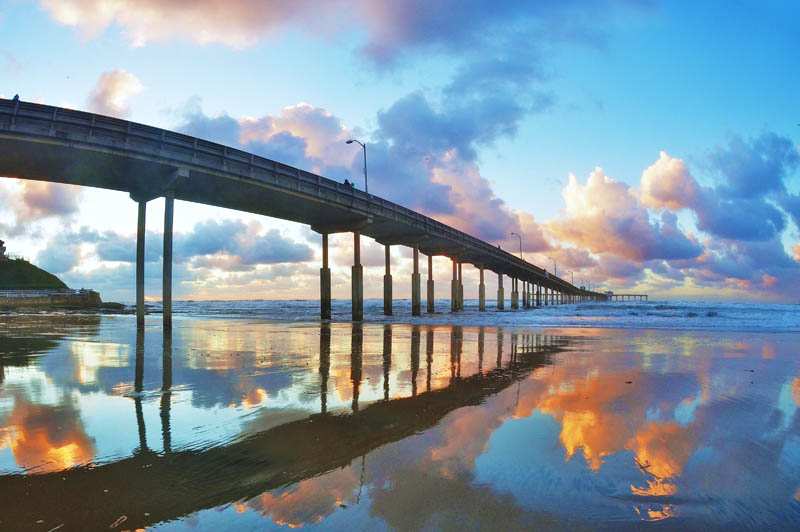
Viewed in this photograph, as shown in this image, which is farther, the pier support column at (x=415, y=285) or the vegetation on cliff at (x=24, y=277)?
the vegetation on cliff at (x=24, y=277)

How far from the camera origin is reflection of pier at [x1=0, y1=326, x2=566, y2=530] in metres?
3.39

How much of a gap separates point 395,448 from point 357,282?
131 feet

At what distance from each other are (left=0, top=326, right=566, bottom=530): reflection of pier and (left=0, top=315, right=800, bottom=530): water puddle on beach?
0.02 m

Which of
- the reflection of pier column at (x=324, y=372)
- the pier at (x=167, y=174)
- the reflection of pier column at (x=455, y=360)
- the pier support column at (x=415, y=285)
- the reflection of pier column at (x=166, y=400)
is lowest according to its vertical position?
the reflection of pier column at (x=455, y=360)

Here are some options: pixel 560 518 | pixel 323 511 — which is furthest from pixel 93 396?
pixel 560 518

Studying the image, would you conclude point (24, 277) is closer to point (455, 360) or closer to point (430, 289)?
point (430, 289)

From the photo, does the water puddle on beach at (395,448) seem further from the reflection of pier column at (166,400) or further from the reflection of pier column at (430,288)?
the reflection of pier column at (430,288)

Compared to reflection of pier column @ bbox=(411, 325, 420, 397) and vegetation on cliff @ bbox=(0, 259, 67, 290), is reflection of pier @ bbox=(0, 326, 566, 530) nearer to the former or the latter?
reflection of pier column @ bbox=(411, 325, 420, 397)

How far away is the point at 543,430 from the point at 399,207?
140ft

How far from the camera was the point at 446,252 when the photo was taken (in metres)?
68.8

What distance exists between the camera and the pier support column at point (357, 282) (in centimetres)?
4288

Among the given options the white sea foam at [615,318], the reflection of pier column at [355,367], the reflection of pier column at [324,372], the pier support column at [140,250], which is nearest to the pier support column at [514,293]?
the white sea foam at [615,318]

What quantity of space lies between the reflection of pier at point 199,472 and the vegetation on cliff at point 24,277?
94994 millimetres

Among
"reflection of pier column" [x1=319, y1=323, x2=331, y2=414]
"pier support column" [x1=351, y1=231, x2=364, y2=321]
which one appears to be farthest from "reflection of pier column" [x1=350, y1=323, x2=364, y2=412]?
"pier support column" [x1=351, y1=231, x2=364, y2=321]
